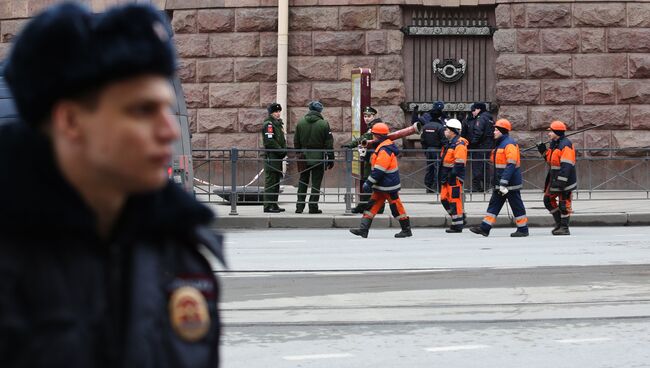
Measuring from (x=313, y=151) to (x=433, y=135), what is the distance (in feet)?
10.2

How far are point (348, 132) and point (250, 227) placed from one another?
4.61 meters

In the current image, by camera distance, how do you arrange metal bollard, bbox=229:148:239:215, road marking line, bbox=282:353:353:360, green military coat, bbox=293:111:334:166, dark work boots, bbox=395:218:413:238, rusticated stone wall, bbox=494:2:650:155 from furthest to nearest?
rusticated stone wall, bbox=494:2:650:155 < green military coat, bbox=293:111:334:166 < metal bollard, bbox=229:148:239:215 < dark work boots, bbox=395:218:413:238 < road marking line, bbox=282:353:353:360

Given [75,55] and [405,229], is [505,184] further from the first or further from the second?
[75,55]

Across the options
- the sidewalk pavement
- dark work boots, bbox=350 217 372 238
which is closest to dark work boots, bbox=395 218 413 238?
dark work boots, bbox=350 217 372 238

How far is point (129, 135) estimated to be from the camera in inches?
86.2

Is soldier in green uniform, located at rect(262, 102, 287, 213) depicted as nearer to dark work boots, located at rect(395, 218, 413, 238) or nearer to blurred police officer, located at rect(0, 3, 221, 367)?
dark work boots, located at rect(395, 218, 413, 238)

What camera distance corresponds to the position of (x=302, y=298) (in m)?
10.9

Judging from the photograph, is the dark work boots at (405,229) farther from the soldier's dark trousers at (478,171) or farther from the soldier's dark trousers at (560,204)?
the soldier's dark trousers at (478,171)

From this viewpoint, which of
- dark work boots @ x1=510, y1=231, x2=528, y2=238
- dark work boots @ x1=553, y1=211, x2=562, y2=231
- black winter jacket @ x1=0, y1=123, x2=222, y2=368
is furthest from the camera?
dark work boots @ x1=553, y1=211, x2=562, y2=231

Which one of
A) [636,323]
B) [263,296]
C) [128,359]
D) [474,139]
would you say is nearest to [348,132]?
[474,139]

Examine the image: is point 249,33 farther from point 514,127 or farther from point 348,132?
point 514,127

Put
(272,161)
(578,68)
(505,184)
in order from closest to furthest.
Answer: (505,184), (272,161), (578,68)

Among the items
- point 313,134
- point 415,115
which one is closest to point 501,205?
point 313,134

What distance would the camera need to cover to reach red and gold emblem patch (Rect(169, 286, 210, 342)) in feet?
7.59
